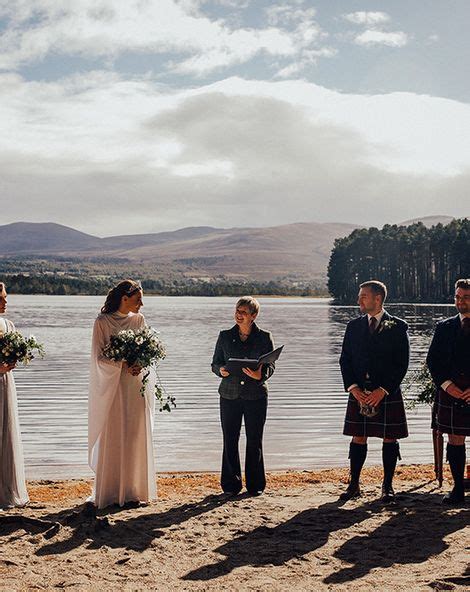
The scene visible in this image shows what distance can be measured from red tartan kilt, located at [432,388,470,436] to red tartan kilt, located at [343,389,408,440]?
14.2 inches

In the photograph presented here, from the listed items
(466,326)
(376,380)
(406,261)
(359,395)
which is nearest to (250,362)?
(359,395)

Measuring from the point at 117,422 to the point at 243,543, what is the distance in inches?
76.6

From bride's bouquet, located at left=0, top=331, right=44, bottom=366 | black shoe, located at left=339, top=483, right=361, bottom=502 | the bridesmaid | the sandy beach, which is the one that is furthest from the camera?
black shoe, located at left=339, top=483, right=361, bottom=502

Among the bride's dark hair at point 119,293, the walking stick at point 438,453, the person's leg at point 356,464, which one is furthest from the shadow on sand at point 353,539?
the bride's dark hair at point 119,293

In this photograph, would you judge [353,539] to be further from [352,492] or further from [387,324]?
[387,324]

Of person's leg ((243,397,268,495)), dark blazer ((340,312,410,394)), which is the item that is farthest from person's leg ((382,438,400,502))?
person's leg ((243,397,268,495))

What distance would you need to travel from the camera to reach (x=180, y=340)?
34969 millimetres

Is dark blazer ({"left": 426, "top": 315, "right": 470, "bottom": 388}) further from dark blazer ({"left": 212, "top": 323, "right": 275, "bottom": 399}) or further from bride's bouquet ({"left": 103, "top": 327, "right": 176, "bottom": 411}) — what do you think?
bride's bouquet ({"left": 103, "top": 327, "right": 176, "bottom": 411})

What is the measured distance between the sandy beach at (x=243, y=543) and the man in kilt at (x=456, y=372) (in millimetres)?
405

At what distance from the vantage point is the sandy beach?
5.93 m

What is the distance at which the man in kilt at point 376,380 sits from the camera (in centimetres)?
816

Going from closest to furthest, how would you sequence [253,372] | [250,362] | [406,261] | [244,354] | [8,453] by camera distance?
[8,453], [250,362], [253,372], [244,354], [406,261]

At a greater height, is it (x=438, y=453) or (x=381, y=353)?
(x=381, y=353)

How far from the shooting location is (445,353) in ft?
26.5
